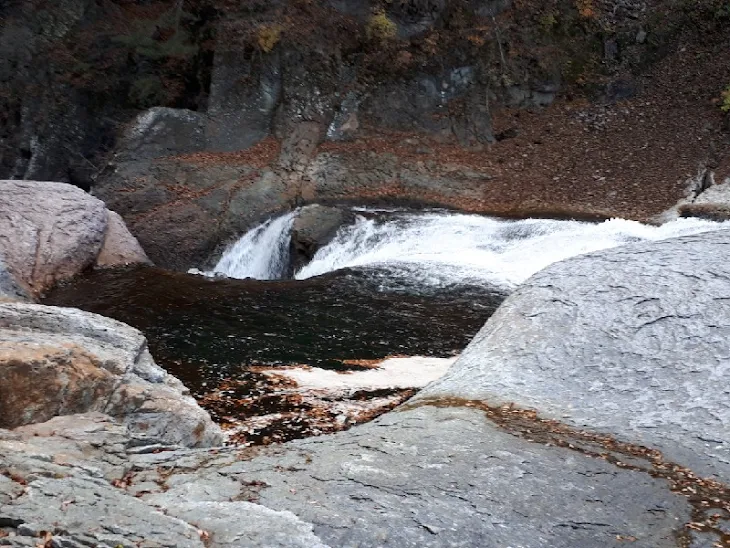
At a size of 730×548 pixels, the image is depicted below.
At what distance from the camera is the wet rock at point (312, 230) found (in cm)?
1506

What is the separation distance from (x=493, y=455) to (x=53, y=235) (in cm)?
1142

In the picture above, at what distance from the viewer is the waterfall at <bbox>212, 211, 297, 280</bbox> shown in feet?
51.3

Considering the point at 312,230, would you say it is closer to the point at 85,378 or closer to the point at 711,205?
the point at 711,205

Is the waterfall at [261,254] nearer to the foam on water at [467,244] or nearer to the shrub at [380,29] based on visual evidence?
the foam on water at [467,244]

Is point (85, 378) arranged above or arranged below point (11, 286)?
above

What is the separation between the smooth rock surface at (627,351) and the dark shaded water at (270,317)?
125 inches

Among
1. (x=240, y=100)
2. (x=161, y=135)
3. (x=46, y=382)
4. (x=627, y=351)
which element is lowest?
(x=46, y=382)

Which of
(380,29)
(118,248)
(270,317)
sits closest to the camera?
(270,317)

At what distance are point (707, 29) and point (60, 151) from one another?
16997 millimetres

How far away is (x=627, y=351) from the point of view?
17.5 feet

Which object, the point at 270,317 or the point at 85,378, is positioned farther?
the point at 270,317

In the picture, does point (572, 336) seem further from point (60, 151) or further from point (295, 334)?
point (60, 151)

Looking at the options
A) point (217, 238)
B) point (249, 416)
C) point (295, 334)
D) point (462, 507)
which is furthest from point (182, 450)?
point (217, 238)

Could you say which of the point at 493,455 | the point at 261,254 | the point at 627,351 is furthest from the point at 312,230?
the point at 493,455
